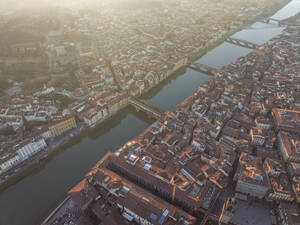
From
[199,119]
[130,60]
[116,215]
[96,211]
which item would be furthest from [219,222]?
[130,60]

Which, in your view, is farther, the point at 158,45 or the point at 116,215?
the point at 158,45

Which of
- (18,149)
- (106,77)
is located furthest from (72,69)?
(18,149)

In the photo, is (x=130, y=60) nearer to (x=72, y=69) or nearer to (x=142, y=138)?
(x=72, y=69)

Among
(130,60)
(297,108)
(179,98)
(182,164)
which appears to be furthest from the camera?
(130,60)

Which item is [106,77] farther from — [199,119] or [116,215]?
[116,215]

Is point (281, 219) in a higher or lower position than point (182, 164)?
lower

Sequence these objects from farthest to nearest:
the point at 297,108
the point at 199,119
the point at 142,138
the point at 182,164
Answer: the point at 297,108 → the point at 199,119 → the point at 142,138 → the point at 182,164
